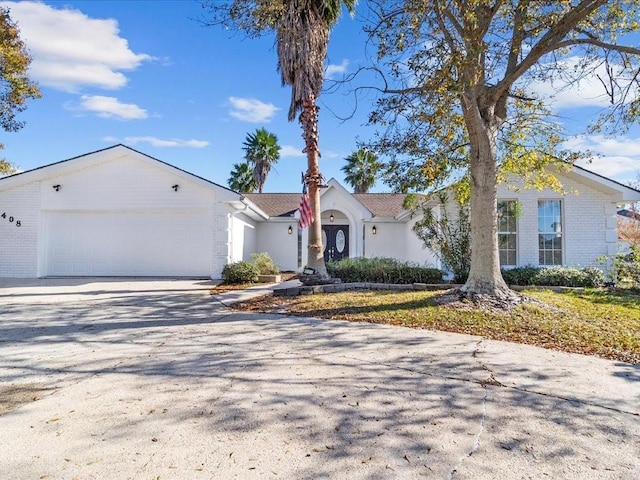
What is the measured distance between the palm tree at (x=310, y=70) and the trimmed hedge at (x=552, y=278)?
561cm

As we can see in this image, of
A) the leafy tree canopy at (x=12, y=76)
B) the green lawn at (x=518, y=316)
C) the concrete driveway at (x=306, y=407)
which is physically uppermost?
the leafy tree canopy at (x=12, y=76)

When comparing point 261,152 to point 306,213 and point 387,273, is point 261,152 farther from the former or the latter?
point 387,273

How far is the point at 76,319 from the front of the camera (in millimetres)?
6938

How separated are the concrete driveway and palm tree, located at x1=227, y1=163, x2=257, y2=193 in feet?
83.5

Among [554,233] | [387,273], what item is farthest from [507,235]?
[387,273]

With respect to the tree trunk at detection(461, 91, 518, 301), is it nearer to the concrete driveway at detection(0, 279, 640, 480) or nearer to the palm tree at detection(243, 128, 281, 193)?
the concrete driveway at detection(0, 279, 640, 480)

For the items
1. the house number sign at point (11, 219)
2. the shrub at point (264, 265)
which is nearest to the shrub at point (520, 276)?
the shrub at point (264, 265)

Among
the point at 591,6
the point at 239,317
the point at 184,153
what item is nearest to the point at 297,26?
the point at 591,6

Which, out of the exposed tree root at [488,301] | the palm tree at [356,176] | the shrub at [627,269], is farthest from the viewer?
the palm tree at [356,176]

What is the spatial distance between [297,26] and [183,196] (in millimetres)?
7397

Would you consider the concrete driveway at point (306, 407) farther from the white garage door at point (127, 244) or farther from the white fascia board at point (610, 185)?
the white fascia board at point (610, 185)

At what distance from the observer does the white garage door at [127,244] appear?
14594mm

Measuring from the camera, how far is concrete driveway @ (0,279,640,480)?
2453 mm

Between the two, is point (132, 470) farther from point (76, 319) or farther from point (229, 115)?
point (229, 115)
